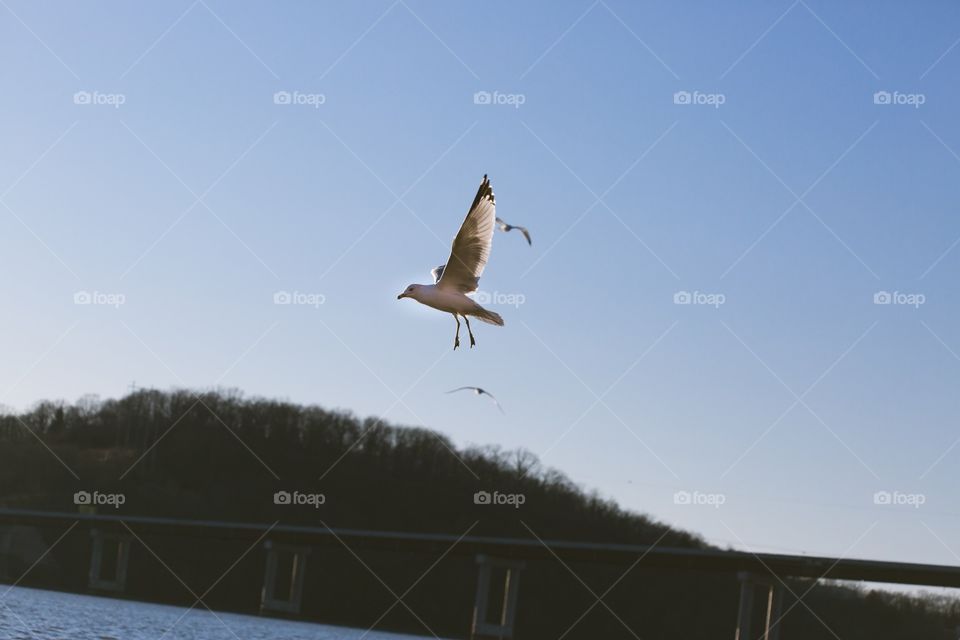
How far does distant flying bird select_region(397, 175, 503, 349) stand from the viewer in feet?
68.3

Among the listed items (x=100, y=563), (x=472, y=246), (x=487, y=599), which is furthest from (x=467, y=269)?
(x=100, y=563)

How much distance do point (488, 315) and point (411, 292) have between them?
125 centimetres

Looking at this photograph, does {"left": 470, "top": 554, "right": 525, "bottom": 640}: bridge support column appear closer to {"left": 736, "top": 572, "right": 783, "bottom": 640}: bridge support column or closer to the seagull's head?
{"left": 736, "top": 572, "right": 783, "bottom": 640}: bridge support column

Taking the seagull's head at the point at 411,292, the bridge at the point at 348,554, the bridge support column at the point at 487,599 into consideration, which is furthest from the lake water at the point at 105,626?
the seagull's head at the point at 411,292

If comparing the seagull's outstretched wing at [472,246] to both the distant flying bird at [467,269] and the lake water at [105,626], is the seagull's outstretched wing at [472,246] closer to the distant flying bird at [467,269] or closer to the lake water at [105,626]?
the distant flying bird at [467,269]

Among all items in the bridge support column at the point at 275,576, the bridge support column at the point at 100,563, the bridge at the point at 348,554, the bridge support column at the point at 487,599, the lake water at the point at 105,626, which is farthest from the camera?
the bridge support column at the point at 100,563

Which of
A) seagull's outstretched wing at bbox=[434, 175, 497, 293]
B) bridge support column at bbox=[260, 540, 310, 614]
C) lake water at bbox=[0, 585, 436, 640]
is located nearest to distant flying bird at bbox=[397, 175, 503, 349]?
seagull's outstretched wing at bbox=[434, 175, 497, 293]

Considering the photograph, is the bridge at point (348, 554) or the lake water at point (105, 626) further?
the bridge at point (348, 554)

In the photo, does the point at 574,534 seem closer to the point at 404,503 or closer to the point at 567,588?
the point at 567,588

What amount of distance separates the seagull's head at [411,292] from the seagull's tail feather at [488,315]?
0.91 m

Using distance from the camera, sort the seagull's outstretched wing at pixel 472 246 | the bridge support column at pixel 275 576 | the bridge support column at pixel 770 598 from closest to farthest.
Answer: the seagull's outstretched wing at pixel 472 246 → the bridge support column at pixel 770 598 → the bridge support column at pixel 275 576

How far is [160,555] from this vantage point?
12812 centimetres

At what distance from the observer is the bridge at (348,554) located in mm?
79625

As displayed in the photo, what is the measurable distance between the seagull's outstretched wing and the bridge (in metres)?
59.7
